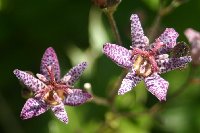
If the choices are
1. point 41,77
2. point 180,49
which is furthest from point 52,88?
point 180,49

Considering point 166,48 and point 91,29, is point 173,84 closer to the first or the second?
point 91,29

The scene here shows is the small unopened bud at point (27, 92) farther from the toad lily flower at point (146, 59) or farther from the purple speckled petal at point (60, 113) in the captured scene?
the toad lily flower at point (146, 59)

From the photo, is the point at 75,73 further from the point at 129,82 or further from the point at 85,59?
the point at 85,59

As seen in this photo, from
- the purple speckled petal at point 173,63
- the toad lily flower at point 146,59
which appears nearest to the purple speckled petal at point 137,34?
the toad lily flower at point 146,59

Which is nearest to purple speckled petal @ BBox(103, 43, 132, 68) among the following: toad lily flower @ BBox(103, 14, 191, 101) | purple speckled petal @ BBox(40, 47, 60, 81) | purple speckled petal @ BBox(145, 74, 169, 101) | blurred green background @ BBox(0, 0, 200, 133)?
toad lily flower @ BBox(103, 14, 191, 101)

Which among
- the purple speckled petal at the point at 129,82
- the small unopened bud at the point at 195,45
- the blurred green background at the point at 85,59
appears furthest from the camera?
the blurred green background at the point at 85,59
